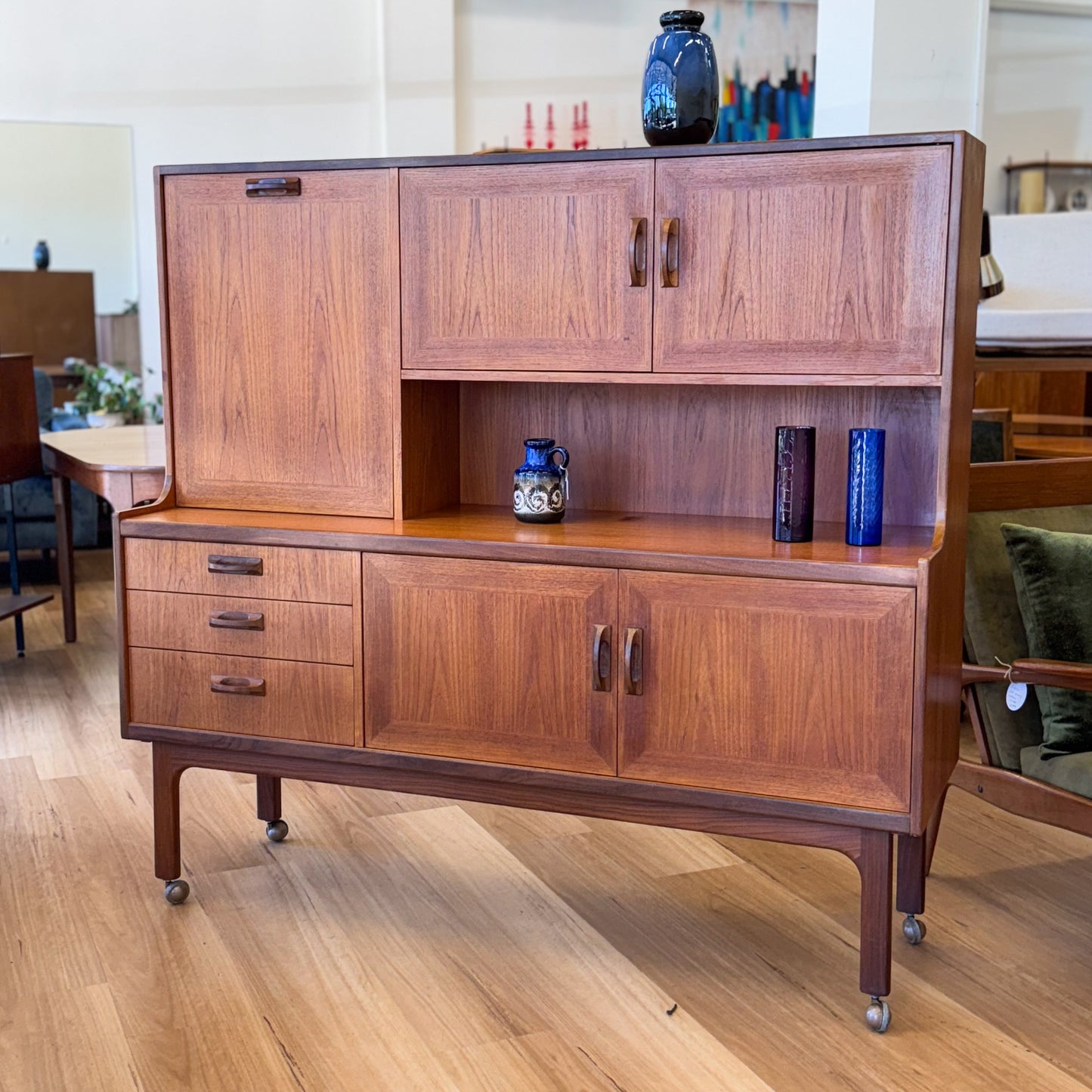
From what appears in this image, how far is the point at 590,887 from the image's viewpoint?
2.82m

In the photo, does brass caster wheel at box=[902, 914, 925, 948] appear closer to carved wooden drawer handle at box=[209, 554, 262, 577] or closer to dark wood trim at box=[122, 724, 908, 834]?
dark wood trim at box=[122, 724, 908, 834]

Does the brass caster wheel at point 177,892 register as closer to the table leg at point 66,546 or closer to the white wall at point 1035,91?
the table leg at point 66,546

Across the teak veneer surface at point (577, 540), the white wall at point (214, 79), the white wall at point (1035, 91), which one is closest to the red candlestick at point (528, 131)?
the white wall at point (214, 79)

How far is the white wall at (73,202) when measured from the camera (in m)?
7.47

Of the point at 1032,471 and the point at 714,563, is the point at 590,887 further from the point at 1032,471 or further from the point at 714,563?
the point at 1032,471

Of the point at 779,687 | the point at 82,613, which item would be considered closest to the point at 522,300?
the point at 779,687

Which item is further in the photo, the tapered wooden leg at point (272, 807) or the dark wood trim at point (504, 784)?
the tapered wooden leg at point (272, 807)

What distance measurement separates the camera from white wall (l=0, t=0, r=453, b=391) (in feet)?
24.4

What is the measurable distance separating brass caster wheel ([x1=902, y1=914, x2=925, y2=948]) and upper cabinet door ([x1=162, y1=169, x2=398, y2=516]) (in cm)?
132

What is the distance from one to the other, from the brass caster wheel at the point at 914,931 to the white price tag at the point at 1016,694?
48cm

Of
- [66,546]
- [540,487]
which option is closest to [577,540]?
[540,487]

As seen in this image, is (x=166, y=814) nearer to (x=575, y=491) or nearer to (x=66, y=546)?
(x=575, y=491)

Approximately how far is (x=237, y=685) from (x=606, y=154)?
1260 mm

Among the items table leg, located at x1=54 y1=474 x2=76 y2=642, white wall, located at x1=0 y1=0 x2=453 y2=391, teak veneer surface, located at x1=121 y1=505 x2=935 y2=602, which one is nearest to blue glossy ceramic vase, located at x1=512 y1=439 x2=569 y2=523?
teak veneer surface, located at x1=121 y1=505 x2=935 y2=602
